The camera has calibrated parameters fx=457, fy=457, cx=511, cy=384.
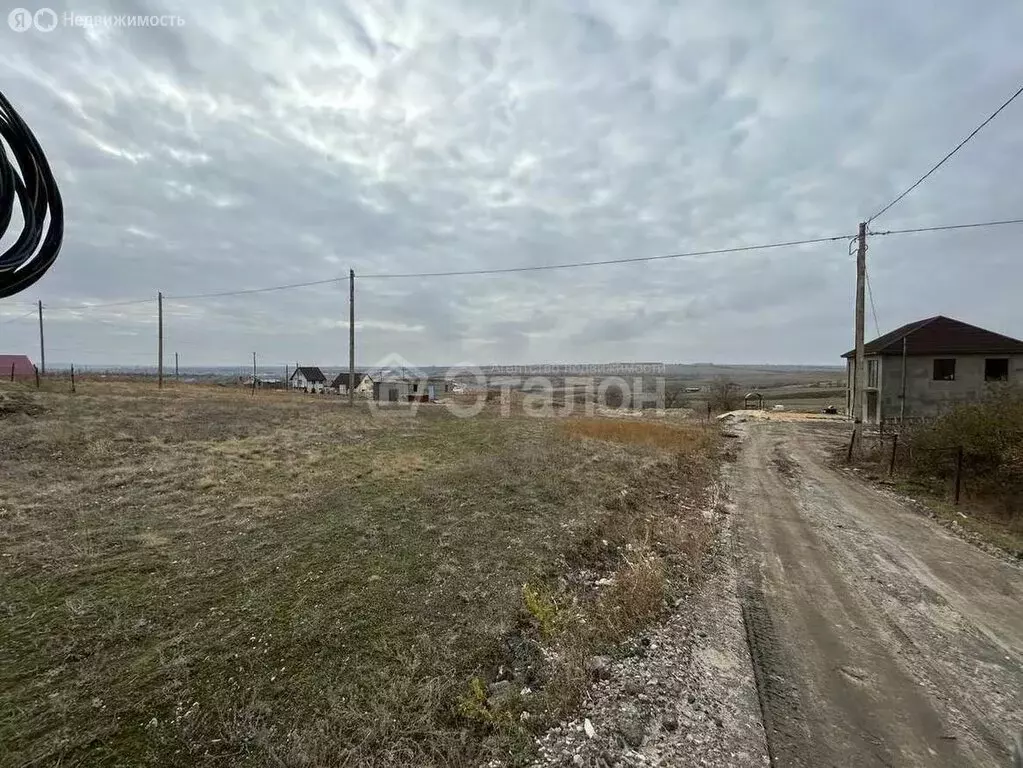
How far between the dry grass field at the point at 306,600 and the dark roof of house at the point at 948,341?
18.4 m

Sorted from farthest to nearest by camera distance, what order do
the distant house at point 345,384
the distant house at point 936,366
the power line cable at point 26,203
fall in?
the distant house at point 345,384 < the distant house at point 936,366 < the power line cable at point 26,203

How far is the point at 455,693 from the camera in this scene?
311cm

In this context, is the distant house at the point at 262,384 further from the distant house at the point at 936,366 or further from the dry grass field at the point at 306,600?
the distant house at the point at 936,366

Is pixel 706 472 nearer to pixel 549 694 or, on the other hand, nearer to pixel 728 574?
pixel 728 574

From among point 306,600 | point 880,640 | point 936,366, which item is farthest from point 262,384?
point 880,640

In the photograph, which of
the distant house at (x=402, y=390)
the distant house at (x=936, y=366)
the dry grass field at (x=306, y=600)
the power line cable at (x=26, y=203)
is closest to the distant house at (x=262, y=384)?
the distant house at (x=402, y=390)

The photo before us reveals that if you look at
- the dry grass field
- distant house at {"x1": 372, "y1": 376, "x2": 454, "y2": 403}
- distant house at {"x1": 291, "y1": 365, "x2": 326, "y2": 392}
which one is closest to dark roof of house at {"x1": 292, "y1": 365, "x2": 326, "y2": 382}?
distant house at {"x1": 291, "y1": 365, "x2": 326, "y2": 392}

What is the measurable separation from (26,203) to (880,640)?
23.0 feet

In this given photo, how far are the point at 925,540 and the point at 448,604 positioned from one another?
682 cm

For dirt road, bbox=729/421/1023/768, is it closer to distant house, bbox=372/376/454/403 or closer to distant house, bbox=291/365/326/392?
distant house, bbox=372/376/454/403

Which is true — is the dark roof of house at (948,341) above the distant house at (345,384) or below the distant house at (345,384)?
above

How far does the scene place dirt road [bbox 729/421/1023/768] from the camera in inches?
110

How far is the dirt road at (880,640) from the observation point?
278 cm

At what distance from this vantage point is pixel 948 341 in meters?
21.0
